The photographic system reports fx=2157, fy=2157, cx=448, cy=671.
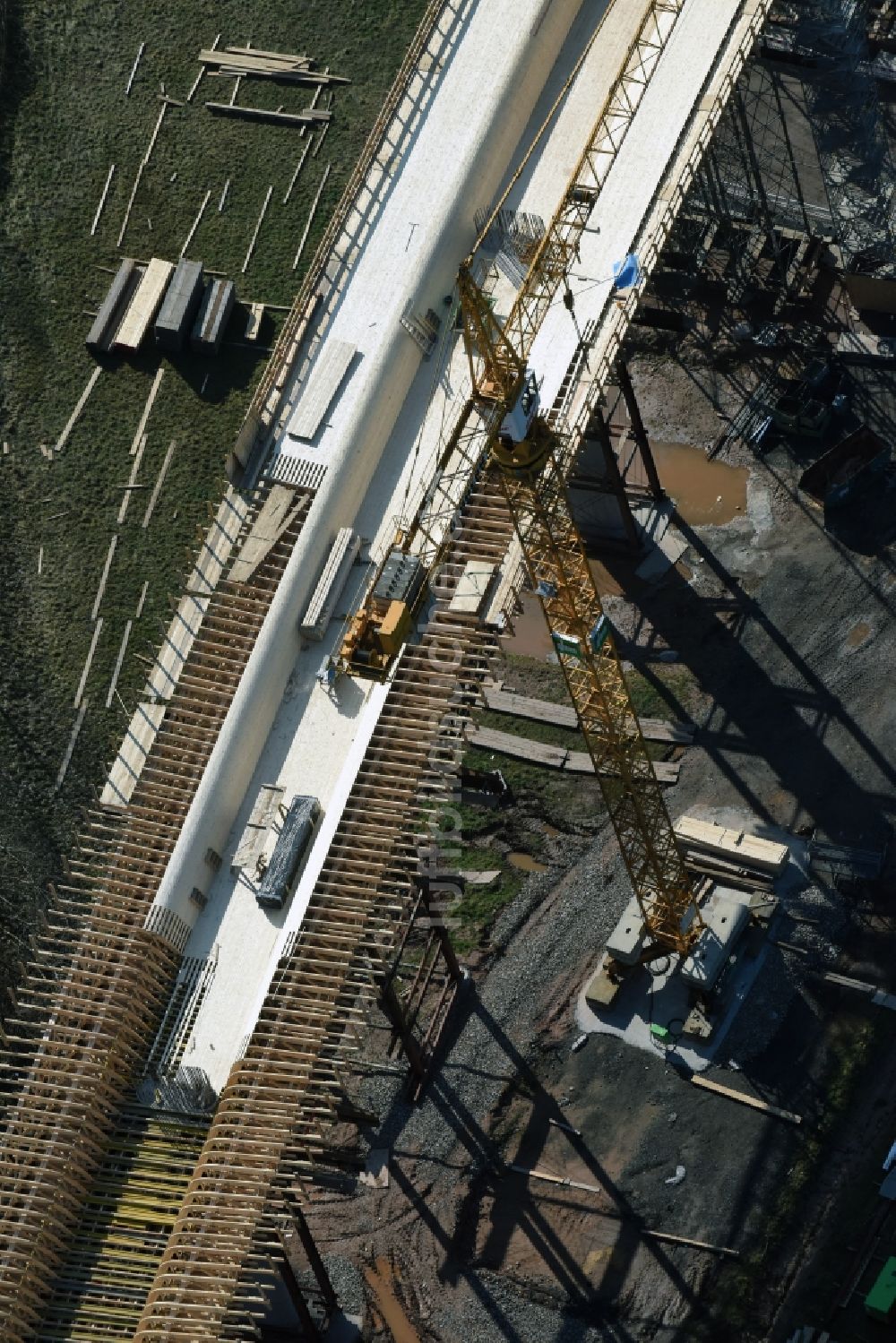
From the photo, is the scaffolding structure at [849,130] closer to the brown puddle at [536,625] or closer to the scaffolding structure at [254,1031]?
the brown puddle at [536,625]

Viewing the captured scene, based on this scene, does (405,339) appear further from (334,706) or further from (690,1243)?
(690,1243)

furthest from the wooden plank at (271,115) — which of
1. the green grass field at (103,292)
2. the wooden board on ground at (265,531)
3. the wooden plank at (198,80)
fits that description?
the wooden board on ground at (265,531)

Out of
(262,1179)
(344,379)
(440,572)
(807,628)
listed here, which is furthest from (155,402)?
(262,1179)

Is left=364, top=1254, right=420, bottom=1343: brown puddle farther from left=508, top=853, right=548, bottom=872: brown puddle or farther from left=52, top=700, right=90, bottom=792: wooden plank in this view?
left=52, top=700, right=90, bottom=792: wooden plank

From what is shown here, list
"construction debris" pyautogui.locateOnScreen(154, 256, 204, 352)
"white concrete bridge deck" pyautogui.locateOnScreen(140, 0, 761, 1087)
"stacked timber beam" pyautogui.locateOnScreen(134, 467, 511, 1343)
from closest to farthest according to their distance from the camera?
"stacked timber beam" pyautogui.locateOnScreen(134, 467, 511, 1343) → "white concrete bridge deck" pyautogui.locateOnScreen(140, 0, 761, 1087) → "construction debris" pyautogui.locateOnScreen(154, 256, 204, 352)

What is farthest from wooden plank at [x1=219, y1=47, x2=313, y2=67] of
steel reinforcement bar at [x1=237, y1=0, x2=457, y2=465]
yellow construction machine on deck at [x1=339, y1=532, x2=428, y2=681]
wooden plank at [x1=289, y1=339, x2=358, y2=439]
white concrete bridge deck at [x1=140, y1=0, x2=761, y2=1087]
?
yellow construction machine on deck at [x1=339, y1=532, x2=428, y2=681]
